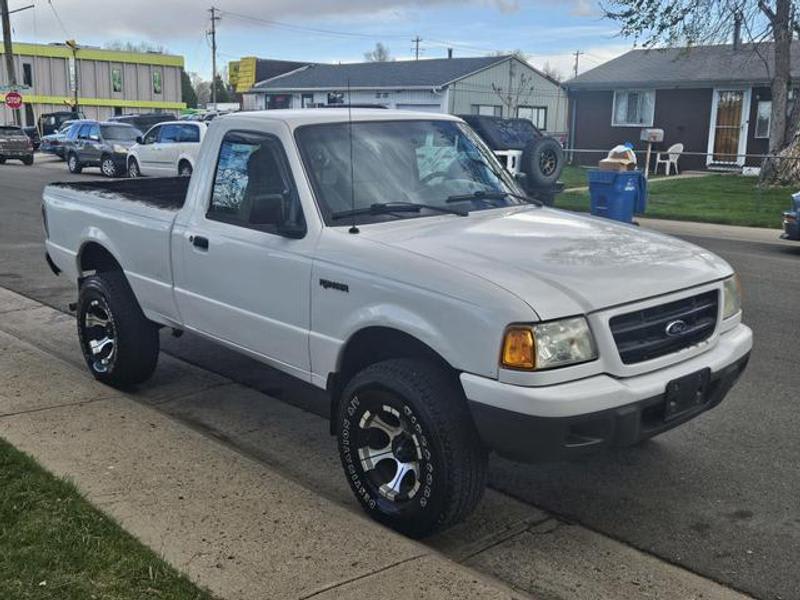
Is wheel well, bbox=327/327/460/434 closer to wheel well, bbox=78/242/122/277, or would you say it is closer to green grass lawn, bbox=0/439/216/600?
green grass lawn, bbox=0/439/216/600

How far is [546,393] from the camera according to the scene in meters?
3.31

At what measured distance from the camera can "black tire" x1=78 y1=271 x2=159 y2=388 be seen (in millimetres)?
5691

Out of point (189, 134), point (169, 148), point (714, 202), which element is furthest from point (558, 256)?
point (169, 148)

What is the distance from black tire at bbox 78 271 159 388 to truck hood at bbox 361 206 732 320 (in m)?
2.27

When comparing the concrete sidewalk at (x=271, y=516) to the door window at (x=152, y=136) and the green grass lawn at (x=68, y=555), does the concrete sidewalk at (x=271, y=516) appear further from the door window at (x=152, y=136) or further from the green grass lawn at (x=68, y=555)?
the door window at (x=152, y=136)

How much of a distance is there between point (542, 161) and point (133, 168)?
1811 centimetres

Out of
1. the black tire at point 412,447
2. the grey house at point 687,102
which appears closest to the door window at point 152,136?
the grey house at point 687,102

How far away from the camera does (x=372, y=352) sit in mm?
4113

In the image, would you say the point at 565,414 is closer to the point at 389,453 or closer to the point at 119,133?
the point at 389,453

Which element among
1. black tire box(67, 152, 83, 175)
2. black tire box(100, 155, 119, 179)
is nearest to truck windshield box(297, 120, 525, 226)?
black tire box(100, 155, 119, 179)

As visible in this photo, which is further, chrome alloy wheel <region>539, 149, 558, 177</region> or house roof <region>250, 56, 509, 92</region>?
house roof <region>250, 56, 509, 92</region>

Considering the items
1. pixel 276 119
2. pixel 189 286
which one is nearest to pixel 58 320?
pixel 189 286

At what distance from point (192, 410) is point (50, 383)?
3.58 ft

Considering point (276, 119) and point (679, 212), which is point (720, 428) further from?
point (679, 212)
